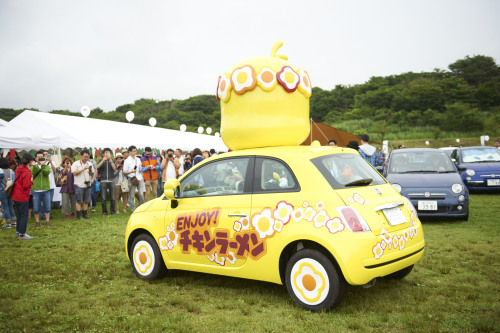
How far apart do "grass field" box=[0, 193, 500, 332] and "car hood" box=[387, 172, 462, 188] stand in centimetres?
178

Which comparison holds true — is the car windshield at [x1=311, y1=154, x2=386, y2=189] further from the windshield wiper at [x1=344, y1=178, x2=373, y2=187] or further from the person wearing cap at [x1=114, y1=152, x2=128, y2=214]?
the person wearing cap at [x1=114, y1=152, x2=128, y2=214]

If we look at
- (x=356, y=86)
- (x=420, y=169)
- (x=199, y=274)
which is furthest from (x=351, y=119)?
(x=199, y=274)

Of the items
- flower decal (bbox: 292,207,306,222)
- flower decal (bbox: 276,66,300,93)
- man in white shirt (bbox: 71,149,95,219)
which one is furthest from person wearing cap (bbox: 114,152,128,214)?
flower decal (bbox: 292,207,306,222)

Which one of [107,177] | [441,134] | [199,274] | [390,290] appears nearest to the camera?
[390,290]

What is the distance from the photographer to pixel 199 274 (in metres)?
5.55

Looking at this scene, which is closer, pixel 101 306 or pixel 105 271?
pixel 101 306

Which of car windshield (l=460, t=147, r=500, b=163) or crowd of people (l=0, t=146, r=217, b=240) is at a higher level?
car windshield (l=460, t=147, r=500, b=163)

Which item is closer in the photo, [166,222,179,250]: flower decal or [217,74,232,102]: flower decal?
[166,222,179,250]: flower decal

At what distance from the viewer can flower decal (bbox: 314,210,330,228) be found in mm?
3756

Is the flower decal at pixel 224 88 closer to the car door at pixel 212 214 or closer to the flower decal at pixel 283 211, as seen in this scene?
the car door at pixel 212 214

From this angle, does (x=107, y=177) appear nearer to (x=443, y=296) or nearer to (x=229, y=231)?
(x=229, y=231)

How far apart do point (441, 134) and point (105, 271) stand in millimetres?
55560

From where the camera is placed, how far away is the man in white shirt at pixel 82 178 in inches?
424

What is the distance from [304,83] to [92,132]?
1297cm
